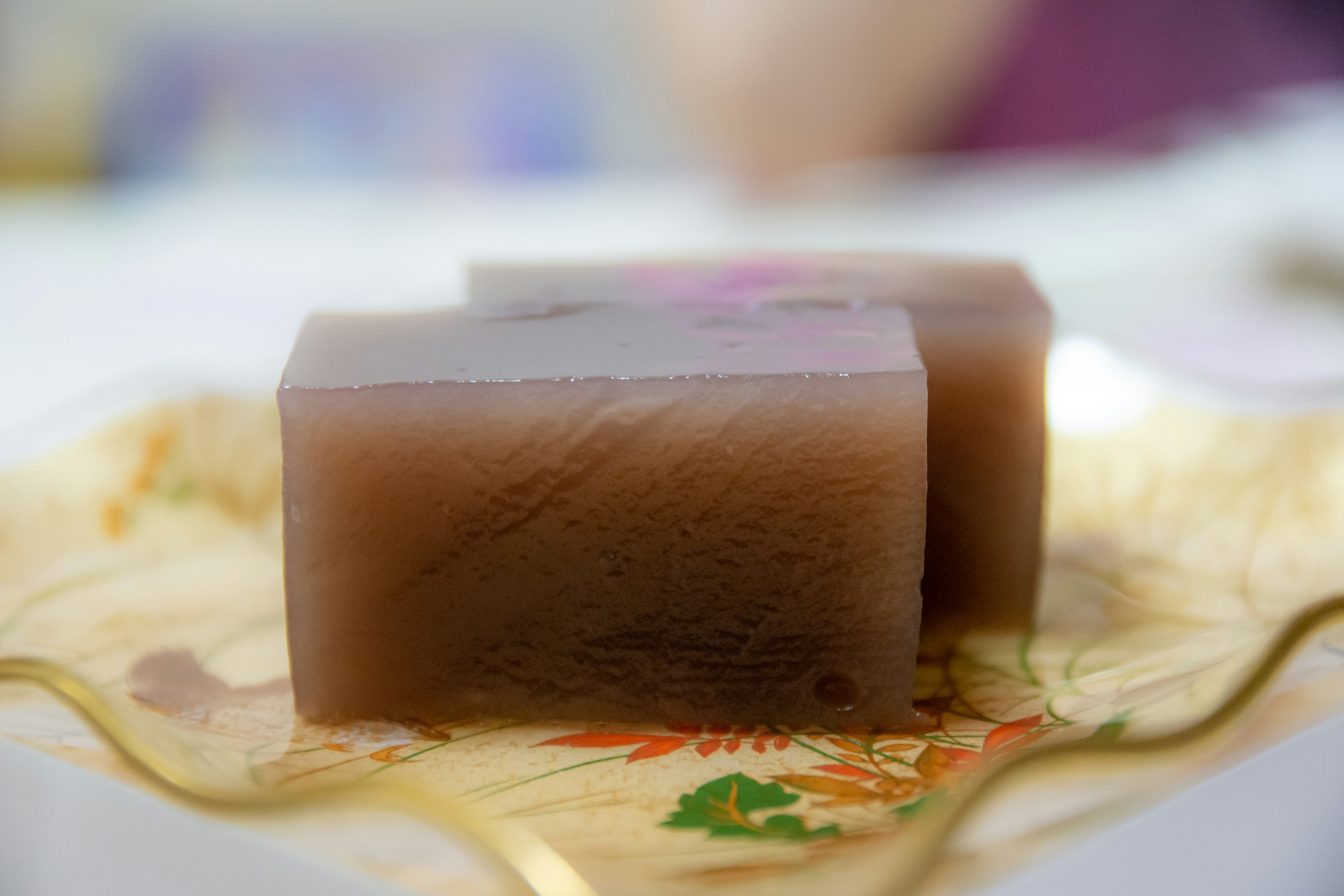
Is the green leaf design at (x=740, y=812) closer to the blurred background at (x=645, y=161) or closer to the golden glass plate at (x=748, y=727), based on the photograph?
the golden glass plate at (x=748, y=727)

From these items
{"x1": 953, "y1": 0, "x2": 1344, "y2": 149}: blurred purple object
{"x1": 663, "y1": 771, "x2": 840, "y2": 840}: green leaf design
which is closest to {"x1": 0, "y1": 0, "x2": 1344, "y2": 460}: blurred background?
{"x1": 953, "y1": 0, "x2": 1344, "y2": 149}: blurred purple object

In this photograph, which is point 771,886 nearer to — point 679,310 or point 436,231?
point 679,310

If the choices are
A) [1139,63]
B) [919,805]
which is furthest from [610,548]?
[1139,63]

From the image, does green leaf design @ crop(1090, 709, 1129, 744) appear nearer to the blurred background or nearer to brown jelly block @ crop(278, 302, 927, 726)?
brown jelly block @ crop(278, 302, 927, 726)

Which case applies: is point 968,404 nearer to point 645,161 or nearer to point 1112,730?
point 1112,730

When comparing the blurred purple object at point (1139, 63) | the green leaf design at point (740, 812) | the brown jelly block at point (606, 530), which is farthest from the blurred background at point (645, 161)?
the green leaf design at point (740, 812)

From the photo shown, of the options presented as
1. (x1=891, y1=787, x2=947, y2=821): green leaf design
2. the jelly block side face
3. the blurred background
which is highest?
the blurred background
